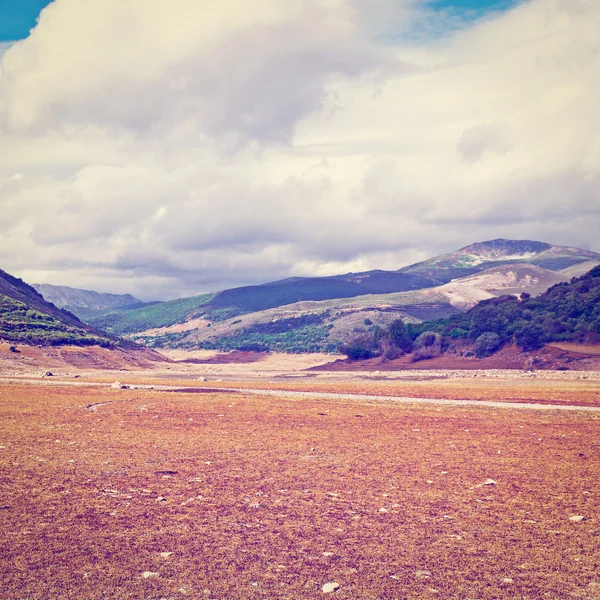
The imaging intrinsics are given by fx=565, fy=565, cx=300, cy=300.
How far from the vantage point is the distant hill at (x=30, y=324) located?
90625 millimetres

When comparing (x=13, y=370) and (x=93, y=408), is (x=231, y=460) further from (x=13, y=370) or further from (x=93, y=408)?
(x=13, y=370)

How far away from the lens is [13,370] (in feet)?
238

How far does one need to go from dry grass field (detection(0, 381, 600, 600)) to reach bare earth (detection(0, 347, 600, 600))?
0.04 m

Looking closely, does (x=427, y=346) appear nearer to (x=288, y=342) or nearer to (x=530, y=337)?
(x=530, y=337)

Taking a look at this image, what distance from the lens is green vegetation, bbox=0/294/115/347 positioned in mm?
89938

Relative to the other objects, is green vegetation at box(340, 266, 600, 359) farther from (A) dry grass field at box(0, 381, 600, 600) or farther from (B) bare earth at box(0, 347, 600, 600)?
(A) dry grass field at box(0, 381, 600, 600)

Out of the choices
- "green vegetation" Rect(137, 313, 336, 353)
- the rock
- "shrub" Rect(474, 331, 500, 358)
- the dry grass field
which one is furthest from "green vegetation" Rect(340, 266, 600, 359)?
the rock

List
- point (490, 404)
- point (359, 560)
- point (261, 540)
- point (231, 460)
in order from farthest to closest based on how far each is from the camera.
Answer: point (490, 404)
point (231, 460)
point (261, 540)
point (359, 560)

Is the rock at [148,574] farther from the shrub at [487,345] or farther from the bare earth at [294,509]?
the shrub at [487,345]

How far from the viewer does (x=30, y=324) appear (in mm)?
98562

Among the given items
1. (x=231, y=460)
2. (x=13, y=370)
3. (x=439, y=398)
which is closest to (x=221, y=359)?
(x=13, y=370)

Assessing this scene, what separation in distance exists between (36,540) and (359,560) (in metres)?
5.51

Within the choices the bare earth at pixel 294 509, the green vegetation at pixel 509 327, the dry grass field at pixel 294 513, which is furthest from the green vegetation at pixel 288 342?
the dry grass field at pixel 294 513

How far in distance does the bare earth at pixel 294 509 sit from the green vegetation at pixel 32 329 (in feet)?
237
